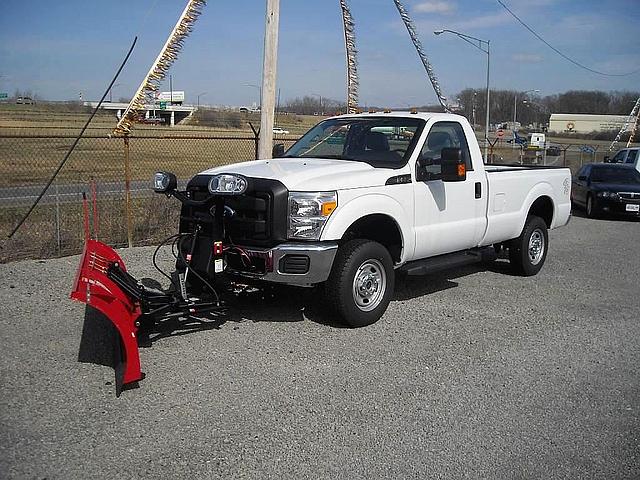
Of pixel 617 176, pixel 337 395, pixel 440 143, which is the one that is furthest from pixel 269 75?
pixel 617 176

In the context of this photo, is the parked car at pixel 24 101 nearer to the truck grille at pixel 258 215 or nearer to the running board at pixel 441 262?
the truck grille at pixel 258 215

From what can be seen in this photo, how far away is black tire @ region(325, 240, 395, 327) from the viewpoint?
20.3 feet

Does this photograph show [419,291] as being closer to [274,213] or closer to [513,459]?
[274,213]

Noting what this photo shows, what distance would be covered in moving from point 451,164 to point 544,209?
3199 millimetres

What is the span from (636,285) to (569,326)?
2.53 meters

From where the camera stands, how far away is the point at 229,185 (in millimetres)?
5727

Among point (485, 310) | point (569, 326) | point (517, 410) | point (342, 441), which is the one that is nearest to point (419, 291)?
point (485, 310)

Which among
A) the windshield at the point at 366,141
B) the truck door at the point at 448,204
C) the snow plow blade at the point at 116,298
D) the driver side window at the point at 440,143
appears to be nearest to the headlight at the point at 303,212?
the windshield at the point at 366,141

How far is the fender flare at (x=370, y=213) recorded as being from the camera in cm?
603

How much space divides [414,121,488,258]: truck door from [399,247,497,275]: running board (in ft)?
0.25

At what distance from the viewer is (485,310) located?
23.9 ft

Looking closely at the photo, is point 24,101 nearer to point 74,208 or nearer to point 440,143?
point 74,208

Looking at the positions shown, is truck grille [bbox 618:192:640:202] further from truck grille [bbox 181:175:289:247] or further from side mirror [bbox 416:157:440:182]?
truck grille [bbox 181:175:289:247]

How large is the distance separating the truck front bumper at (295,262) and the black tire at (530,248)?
387 centimetres
